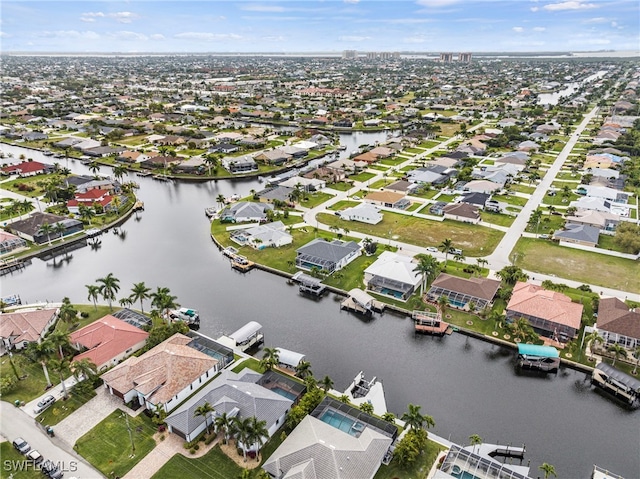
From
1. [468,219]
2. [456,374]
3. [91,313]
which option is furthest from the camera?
[468,219]

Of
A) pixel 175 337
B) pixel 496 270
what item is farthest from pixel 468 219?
pixel 175 337

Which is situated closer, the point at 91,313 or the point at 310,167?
the point at 91,313

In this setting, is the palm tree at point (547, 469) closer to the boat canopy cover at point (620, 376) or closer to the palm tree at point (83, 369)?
the boat canopy cover at point (620, 376)

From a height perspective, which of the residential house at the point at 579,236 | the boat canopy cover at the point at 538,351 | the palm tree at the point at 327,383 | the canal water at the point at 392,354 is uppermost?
the residential house at the point at 579,236

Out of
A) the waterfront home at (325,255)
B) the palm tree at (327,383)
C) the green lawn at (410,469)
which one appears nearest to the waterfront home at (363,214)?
the waterfront home at (325,255)

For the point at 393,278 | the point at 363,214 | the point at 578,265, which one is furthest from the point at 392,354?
the point at 363,214

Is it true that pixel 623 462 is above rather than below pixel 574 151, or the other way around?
below

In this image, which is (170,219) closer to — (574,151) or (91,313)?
(91,313)
